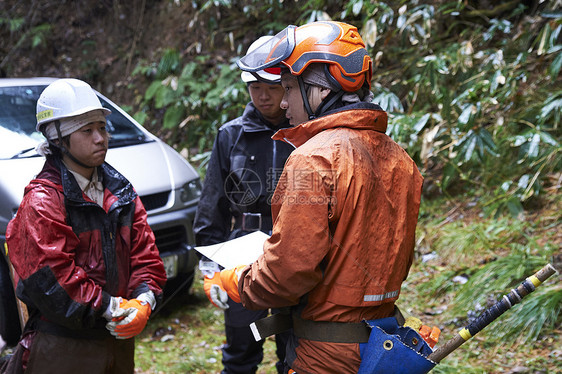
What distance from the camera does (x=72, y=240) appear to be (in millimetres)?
2369

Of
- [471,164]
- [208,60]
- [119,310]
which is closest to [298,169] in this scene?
[119,310]

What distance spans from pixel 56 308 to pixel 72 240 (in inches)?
11.9

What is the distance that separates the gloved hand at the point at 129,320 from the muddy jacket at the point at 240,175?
783 millimetres

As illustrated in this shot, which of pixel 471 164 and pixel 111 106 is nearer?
pixel 111 106

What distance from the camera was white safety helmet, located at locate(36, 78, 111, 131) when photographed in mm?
2494

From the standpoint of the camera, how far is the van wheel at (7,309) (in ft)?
12.6

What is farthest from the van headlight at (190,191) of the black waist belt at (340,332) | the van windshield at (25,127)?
the black waist belt at (340,332)

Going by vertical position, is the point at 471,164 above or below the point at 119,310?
below

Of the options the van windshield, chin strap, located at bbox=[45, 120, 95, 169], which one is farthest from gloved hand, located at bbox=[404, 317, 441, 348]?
the van windshield

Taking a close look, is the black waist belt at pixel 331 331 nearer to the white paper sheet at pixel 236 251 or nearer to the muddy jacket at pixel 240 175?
the white paper sheet at pixel 236 251

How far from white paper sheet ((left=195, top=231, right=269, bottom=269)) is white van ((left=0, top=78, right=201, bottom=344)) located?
6.77 feet

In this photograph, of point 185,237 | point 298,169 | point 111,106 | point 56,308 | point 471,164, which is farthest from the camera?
point 471,164

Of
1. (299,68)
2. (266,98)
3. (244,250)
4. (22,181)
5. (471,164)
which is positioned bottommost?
(471,164)

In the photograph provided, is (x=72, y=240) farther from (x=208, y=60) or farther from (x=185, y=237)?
(x=208, y=60)
